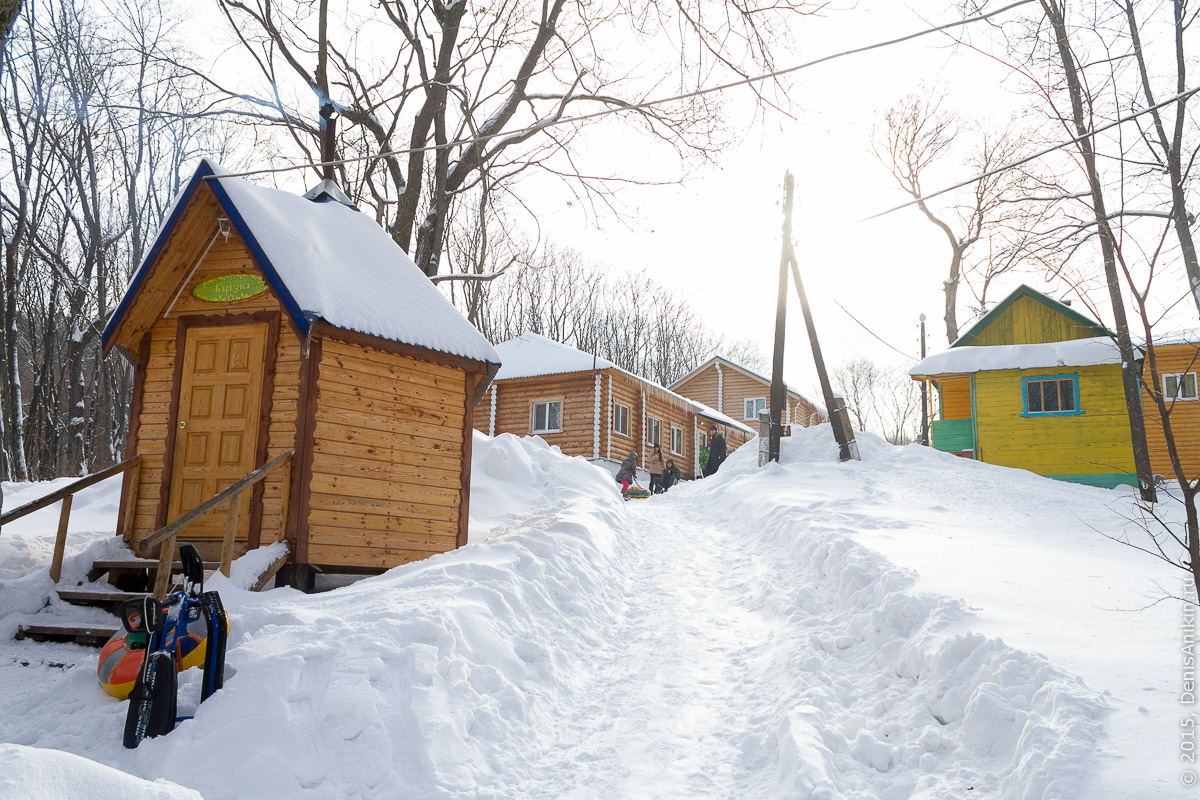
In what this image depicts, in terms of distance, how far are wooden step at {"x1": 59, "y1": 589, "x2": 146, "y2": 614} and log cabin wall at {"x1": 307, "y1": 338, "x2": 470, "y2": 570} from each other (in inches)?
63.8

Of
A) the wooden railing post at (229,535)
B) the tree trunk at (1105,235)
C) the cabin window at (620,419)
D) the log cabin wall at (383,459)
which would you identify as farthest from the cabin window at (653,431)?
the wooden railing post at (229,535)

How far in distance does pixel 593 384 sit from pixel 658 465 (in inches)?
160

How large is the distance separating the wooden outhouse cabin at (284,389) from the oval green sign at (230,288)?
0.02 m

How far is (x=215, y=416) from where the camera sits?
25.8 feet

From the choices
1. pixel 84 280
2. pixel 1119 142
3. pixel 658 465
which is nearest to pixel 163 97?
pixel 84 280

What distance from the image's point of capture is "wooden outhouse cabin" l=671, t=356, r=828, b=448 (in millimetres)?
36594

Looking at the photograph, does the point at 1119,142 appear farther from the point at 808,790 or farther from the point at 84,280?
the point at 84,280

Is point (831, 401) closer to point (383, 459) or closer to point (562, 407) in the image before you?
point (562, 407)

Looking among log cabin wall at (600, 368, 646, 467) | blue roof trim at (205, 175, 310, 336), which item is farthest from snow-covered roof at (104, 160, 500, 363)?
log cabin wall at (600, 368, 646, 467)

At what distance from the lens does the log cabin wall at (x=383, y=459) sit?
24.8 ft

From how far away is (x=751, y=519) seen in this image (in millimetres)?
11609

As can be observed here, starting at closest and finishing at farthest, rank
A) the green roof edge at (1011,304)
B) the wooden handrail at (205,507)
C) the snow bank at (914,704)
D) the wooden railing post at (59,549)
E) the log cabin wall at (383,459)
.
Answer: the snow bank at (914,704)
the wooden handrail at (205,507)
the wooden railing post at (59,549)
the log cabin wall at (383,459)
the green roof edge at (1011,304)

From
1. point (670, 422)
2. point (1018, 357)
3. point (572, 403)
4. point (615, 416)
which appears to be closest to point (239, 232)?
point (572, 403)

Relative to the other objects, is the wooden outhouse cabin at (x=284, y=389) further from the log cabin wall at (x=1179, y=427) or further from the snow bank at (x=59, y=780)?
the log cabin wall at (x=1179, y=427)
